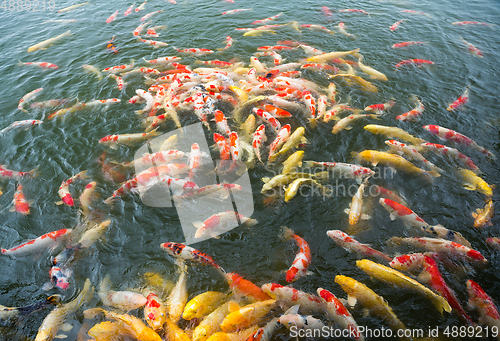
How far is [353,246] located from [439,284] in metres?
1.24

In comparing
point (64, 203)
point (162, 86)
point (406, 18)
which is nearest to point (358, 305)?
point (64, 203)

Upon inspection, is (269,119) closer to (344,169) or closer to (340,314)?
(344,169)

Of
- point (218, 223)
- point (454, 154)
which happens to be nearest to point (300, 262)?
point (218, 223)

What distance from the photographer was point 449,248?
4.35 meters

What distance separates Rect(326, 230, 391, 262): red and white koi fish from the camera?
443 centimetres

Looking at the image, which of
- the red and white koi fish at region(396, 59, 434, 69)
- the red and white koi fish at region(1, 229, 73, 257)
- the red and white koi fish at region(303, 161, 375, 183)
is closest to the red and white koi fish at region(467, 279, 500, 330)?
the red and white koi fish at region(303, 161, 375, 183)

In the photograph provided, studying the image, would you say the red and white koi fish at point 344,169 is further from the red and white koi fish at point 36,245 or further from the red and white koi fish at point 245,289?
the red and white koi fish at point 36,245

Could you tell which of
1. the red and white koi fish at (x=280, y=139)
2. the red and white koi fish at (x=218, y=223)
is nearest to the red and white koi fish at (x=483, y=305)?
the red and white koi fish at (x=218, y=223)

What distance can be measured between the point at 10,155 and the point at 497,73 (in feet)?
46.4

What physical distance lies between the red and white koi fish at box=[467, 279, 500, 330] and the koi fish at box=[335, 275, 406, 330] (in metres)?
1.06

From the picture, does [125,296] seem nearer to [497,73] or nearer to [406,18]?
[497,73]

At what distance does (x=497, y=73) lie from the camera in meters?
8.70

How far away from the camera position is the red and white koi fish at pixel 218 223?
4855mm

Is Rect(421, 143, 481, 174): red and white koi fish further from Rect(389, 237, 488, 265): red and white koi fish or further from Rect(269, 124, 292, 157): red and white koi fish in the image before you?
Rect(269, 124, 292, 157): red and white koi fish
